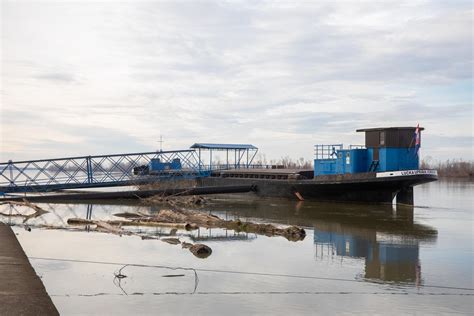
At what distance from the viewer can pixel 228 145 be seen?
1599 inches

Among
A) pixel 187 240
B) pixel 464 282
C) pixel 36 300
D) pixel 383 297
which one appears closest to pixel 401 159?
pixel 187 240

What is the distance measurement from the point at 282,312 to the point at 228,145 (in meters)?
32.6

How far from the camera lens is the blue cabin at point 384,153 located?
27.2 meters

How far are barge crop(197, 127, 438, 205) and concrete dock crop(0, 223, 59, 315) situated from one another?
20346 millimetres

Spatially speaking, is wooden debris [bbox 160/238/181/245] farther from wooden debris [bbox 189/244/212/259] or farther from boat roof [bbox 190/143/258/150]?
boat roof [bbox 190/143/258/150]

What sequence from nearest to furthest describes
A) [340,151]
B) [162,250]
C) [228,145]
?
[162,250] → [340,151] → [228,145]

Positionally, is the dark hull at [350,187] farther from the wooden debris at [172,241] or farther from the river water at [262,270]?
the wooden debris at [172,241]

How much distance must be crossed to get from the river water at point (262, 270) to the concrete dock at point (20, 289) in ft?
1.82

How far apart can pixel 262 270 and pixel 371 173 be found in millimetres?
17219

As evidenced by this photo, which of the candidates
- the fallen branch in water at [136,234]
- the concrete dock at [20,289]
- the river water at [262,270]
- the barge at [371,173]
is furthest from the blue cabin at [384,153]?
the concrete dock at [20,289]

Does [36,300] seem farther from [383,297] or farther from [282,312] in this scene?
[383,297]

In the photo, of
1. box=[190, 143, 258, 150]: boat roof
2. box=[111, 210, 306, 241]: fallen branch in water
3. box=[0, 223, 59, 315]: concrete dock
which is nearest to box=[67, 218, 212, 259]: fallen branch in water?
box=[111, 210, 306, 241]: fallen branch in water

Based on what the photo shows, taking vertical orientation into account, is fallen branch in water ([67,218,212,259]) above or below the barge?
below

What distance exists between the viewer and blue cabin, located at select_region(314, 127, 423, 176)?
27.2m
